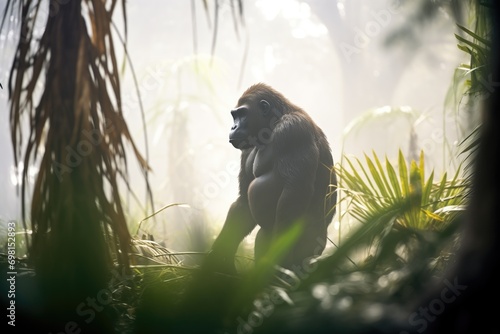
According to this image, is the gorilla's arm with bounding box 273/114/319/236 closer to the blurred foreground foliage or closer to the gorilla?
the gorilla

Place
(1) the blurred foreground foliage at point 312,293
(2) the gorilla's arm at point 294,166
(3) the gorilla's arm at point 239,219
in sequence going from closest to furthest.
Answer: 1. (1) the blurred foreground foliage at point 312,293
2. (2) the gorilla's arm at point 294,166
3. (3) the gorilla's arm at point 239,219

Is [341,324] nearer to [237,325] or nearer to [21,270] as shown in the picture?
[237,325]

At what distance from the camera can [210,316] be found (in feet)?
5.91

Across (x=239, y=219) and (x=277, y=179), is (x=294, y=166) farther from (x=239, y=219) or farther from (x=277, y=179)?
(x=239, y=219)

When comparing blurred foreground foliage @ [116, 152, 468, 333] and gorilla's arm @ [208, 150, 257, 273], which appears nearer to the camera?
blurred foreground foliage @ [116, 152, 468, 333]

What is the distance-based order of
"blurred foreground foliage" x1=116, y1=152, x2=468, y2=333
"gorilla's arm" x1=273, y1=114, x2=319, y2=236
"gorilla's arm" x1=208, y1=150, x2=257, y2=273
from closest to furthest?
"blurred foreground foliage" x1=116, y1=152, x2=468, y2=333 < "gorilla's arm" x1=273, y1=114, x2=319, y2=236 < "gorilla's arm" x1=208, y1=150, x2=257, y2=273

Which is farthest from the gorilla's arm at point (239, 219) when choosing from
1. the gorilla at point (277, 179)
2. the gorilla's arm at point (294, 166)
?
the gorilla's arm at point (294, 166)

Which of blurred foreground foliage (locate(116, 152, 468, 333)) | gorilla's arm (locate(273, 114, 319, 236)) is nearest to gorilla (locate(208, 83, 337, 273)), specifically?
gorilla's arm (locate(273, 114, 319, 236))

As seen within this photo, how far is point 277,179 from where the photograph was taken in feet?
8.39

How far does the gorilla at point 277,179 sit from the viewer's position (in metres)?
2.50

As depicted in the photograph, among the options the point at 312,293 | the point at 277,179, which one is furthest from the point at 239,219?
the point at 312,293

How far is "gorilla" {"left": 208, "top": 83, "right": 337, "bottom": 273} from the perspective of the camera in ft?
8.21

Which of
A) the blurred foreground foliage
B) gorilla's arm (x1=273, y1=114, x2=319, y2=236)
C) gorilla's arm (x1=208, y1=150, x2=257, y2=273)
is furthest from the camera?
gorilla's arm (x1=208, y1=150, x2=257, y2=273)

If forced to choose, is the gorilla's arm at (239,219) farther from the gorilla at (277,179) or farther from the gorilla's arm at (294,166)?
the gorilla's arm at (294,166)
